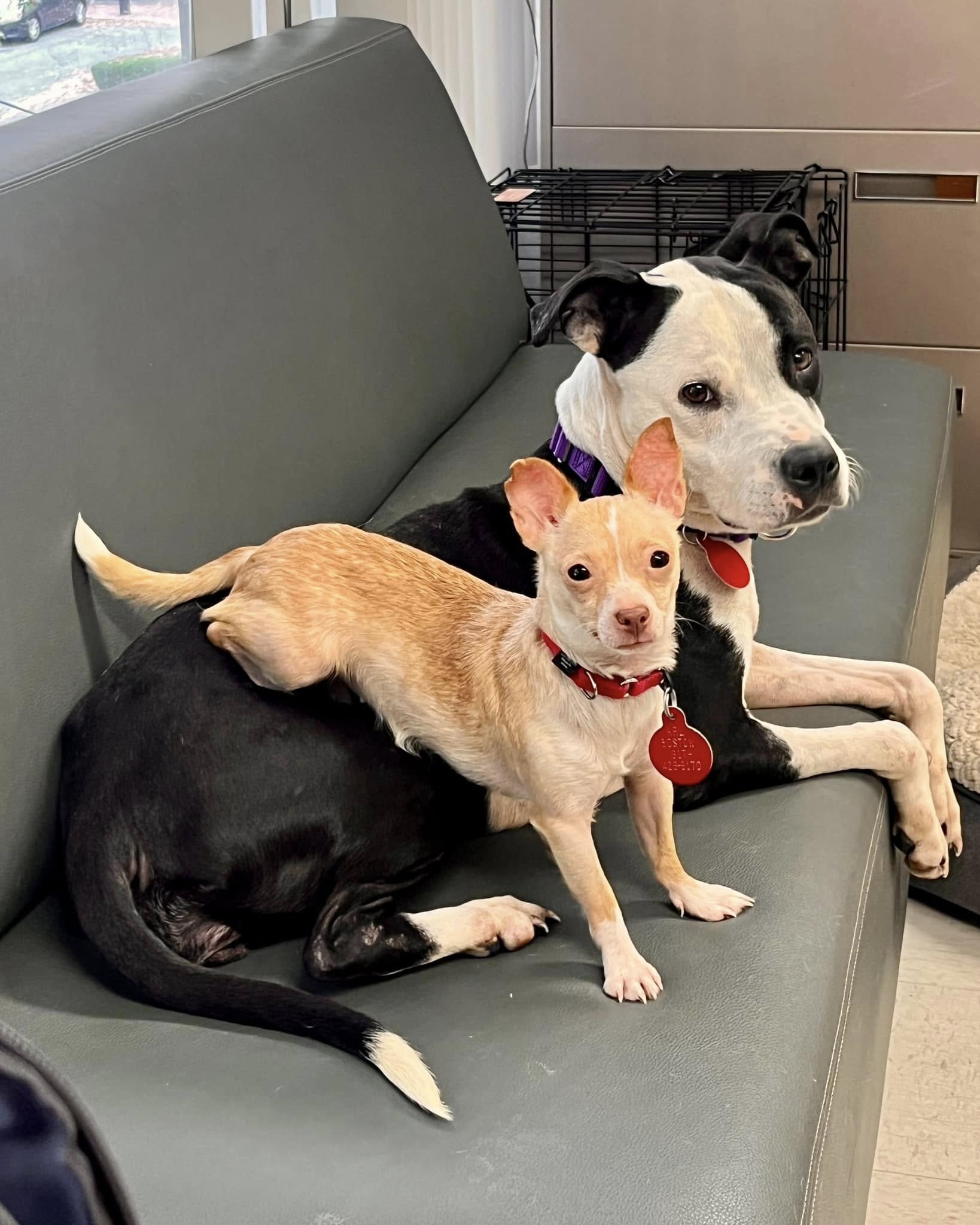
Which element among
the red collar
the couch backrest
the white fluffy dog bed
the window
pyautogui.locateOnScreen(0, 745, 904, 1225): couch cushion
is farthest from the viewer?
the window

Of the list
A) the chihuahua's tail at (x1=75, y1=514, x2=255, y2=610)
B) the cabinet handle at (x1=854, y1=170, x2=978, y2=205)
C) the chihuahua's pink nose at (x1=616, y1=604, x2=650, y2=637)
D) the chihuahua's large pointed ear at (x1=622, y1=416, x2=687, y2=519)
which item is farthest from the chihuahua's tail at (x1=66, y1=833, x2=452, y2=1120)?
the cabinet handle at (x1=854, y1=170, x2=978, y2=205)

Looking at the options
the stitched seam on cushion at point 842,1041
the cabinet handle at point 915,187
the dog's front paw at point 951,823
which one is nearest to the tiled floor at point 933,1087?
the dog's front paw at point 951,823

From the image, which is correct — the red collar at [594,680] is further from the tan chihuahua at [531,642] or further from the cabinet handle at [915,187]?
the cabinet handle at [915,187]

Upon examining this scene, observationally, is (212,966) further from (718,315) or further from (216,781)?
(718,315)

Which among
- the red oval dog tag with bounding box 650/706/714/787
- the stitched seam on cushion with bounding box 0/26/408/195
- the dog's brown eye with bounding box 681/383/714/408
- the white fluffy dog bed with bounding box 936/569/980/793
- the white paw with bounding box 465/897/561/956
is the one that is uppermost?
the stitched seam on cushion with bounding box 0/26/408/195

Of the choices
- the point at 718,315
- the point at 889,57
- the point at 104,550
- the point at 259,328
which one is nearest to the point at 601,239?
the point at 889,57

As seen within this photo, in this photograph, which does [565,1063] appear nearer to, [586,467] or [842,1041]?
[842,1041]

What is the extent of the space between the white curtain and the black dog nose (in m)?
1.78

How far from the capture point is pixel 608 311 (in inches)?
58.0

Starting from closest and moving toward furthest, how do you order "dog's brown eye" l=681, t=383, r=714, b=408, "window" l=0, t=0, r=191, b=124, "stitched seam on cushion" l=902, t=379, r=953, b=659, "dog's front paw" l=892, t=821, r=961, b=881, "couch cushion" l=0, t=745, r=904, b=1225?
"couch cushion" l=0, t=745, r=904, b=1225 < "dog's brown eye" l=681, t=383, r=714, b=408 < "dog's front paw" l=892, t=821, r=961, b=881 < "stitched seam on cushion" l=902, t=379, r=953, b=659 < "window" l=0, t=0, r=191, b=124

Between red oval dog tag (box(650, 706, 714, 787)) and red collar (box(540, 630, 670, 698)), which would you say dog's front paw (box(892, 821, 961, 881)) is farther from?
red collar (box(540, 630, 670, 698))

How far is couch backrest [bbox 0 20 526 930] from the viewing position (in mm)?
1326

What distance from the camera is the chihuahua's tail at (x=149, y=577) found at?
1352mm

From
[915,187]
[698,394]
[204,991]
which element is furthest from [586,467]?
[915,187]
